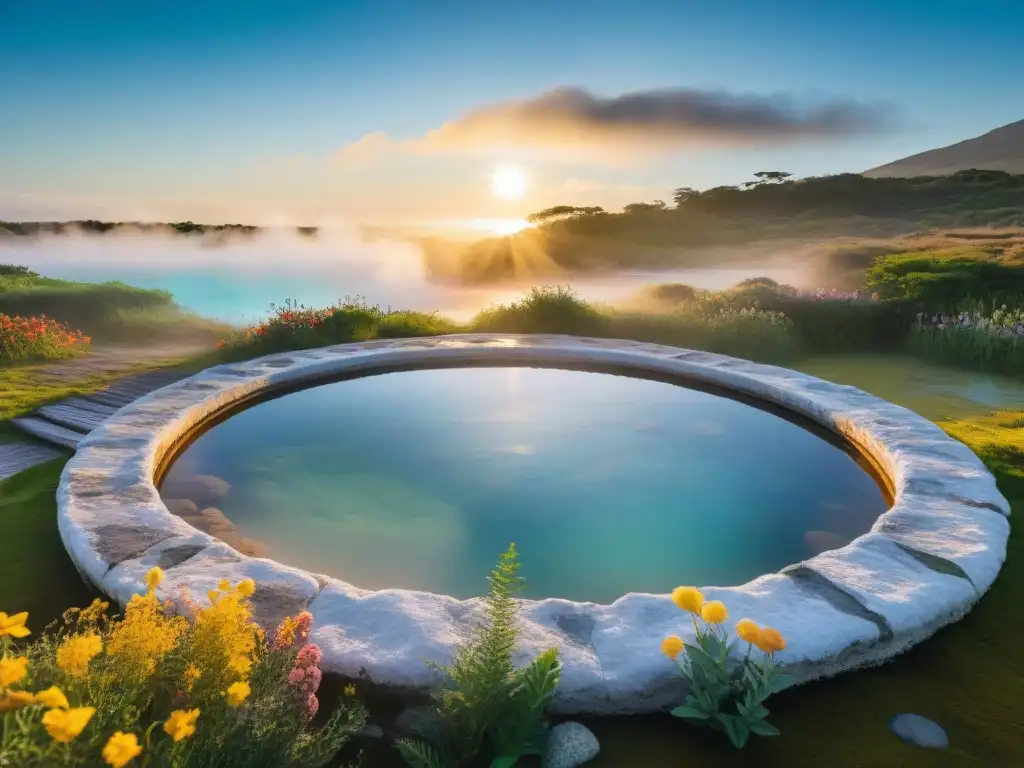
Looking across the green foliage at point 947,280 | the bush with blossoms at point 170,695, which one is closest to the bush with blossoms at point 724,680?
the bush with blossoms at point 170,695

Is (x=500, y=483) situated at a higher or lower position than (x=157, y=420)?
lower

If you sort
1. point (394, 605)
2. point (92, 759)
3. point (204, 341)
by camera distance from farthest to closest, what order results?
point (204, 341) < point (394, 605) < point (92, 759)

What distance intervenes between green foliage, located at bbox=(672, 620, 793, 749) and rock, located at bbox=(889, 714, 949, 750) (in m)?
0.36

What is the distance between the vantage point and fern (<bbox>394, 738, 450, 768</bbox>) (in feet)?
Answer: 5.48

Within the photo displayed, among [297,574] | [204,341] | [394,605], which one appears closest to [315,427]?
[297,574]

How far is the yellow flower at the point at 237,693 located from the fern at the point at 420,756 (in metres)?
0.46

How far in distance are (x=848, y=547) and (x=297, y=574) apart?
7.17 ft

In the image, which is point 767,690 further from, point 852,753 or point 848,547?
point 848,547

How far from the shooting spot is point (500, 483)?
3.73 m

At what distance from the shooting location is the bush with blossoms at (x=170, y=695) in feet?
4.22

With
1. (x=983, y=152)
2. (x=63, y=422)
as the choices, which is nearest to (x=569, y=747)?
(x=63, y=422)

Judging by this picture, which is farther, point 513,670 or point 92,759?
point 513,670

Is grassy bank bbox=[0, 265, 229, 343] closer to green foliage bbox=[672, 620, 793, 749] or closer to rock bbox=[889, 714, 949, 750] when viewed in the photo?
green foliage bbox=[672, 620, 793, 749]

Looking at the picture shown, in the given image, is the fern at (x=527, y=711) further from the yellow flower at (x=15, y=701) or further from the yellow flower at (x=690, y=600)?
the yellow flower at (x=15, y=701)
